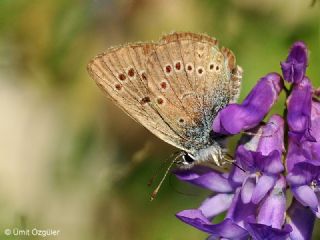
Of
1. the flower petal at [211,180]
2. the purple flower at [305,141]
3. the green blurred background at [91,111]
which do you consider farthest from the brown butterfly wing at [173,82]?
the green blurred background at [91,111]

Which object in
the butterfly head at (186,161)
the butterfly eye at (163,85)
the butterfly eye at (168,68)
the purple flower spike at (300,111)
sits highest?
the butterfly eye at (168,68)

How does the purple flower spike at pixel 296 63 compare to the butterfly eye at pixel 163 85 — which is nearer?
the purple flower spike at pixel 296 63

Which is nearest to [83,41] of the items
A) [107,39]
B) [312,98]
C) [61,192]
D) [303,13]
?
[107,39]

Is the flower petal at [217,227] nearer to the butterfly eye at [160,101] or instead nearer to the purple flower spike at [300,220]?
the purple flower spike at [300,220]

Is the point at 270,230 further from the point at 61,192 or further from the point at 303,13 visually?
the point at 303,13

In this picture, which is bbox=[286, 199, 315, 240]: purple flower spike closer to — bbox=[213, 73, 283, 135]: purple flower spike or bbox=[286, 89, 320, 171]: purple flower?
bbox=[286, 89, 320, 171]: purple flower

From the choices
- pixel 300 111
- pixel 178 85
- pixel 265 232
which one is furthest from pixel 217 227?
pixel 178 85

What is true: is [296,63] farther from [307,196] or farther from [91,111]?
[91,111]
